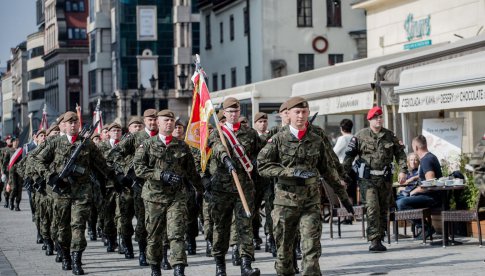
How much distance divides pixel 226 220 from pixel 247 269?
0.82 metres

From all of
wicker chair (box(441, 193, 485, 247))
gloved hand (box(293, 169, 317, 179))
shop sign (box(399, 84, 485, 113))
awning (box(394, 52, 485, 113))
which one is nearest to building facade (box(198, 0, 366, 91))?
awning (box(394, 52, 485, 113))

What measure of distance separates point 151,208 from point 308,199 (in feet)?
8.81

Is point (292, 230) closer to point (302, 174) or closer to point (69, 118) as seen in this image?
point (302, 174)

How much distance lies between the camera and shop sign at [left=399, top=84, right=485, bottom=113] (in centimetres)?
1808

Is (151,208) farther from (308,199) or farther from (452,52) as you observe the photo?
(452,52)

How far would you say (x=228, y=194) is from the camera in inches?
547

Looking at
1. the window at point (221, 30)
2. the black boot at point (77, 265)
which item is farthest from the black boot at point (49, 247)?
the window at point (221, 30)

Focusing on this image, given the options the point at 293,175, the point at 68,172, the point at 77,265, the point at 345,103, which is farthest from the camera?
the point at 345,103

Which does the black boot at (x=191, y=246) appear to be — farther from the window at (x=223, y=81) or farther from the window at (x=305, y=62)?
the window at (x=223, y=81)

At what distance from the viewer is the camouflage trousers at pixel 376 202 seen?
16234 mm

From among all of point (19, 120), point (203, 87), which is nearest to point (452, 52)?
point (203, 87)

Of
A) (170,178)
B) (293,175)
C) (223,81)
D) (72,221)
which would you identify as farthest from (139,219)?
(223,81)

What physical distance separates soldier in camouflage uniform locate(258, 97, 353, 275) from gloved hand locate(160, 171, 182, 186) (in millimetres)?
1950

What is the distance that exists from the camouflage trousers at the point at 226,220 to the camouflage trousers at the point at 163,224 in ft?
1.52
